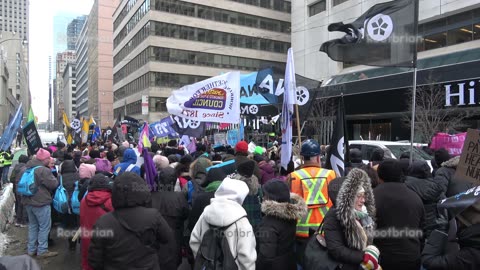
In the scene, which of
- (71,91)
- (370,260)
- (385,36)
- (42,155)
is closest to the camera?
(370,260)

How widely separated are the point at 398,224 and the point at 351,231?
0.95 metres

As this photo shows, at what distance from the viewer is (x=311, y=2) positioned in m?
37.9

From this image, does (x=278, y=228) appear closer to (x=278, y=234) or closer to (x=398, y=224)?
(x=278, y=234)

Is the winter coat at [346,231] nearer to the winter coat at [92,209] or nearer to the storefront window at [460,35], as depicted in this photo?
the winter coat at [92,209]

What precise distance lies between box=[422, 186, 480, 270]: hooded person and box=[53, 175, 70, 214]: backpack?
600 cm

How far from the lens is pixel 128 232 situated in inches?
127

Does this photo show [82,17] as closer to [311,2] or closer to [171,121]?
[311,2]

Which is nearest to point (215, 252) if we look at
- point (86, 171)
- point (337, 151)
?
point (337, 151)

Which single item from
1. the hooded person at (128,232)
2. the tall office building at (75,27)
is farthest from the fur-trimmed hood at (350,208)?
the tall office building at (75,27)

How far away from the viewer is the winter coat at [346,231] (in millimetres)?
2928

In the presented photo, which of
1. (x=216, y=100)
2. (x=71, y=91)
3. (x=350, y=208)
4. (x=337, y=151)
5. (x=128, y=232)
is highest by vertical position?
(x=71, y=91)

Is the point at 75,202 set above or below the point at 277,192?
below

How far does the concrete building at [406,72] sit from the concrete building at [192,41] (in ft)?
63.2

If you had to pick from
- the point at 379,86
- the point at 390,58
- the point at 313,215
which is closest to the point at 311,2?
the point at 379,86
